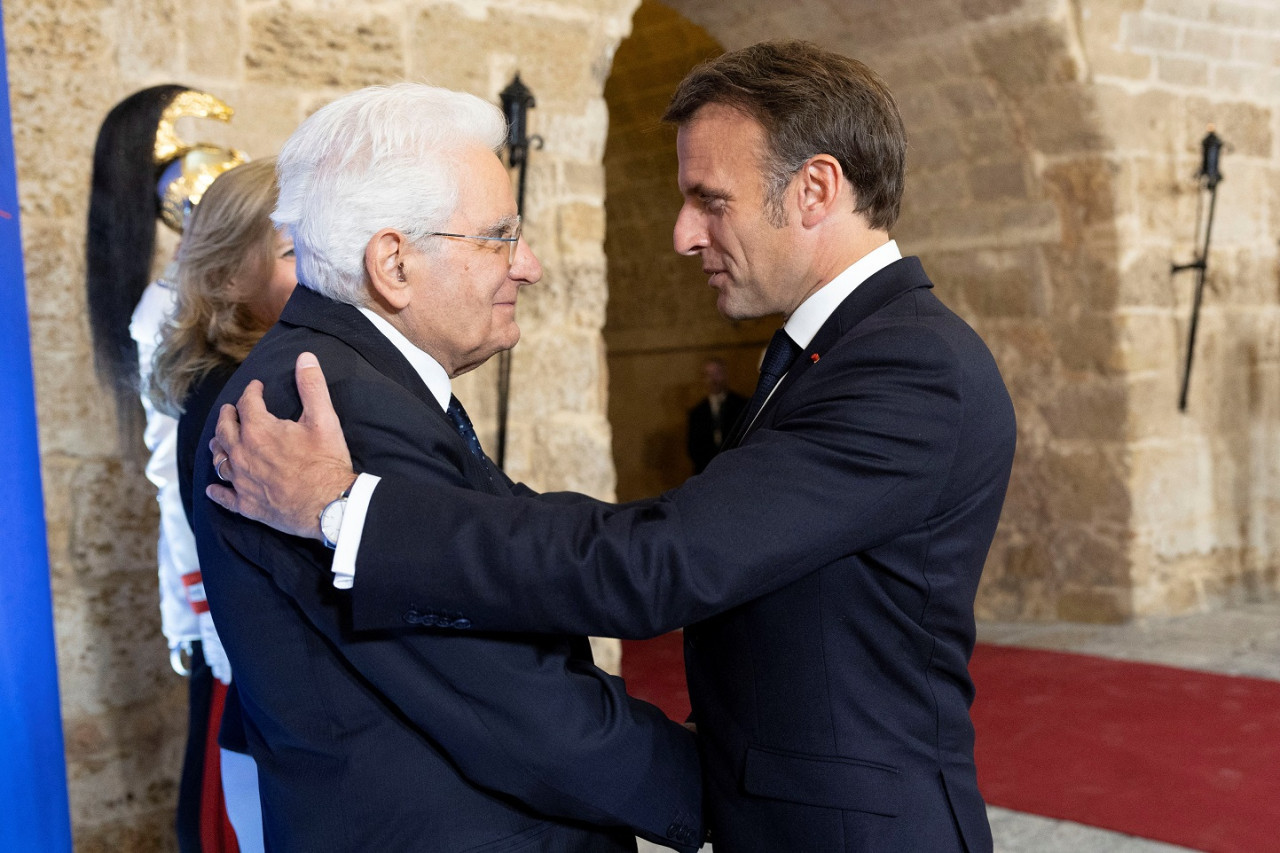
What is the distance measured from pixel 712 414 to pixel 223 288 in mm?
6213

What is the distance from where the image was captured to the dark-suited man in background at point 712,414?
806 cm

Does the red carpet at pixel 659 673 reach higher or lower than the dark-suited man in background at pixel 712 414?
lower

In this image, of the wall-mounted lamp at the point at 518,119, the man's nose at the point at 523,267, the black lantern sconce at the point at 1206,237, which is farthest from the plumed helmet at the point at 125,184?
the black lantern sconce at the point at 1206,237

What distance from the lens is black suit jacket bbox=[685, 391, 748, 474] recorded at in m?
8.05

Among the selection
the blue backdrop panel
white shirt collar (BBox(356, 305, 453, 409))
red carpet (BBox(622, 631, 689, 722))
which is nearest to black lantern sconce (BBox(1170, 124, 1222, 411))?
red carpet (BBox(622, 631, 689, 722))

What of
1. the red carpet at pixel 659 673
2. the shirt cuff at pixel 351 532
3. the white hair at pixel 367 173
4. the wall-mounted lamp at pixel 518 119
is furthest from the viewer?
the red carpet at pixel 659 673

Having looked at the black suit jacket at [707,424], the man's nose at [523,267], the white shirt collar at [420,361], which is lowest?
the black suit jacket at [707,424]

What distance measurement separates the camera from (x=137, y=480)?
2828 mm

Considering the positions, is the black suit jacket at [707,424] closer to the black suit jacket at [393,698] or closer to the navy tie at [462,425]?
the navy tie at [462,425]

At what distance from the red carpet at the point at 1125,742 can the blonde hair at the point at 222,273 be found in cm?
236

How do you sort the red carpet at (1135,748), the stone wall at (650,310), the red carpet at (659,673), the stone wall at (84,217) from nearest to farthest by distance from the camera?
the stone wall at (84,217)
the red carpet at (1135,748)
the red carpet at (659,673)
the stone wall at (650,310)

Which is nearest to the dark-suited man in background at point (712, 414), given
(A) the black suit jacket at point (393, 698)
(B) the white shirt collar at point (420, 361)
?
(B) the white shirt collar at point (420, 361)

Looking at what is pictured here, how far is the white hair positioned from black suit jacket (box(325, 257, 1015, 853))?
28 cm

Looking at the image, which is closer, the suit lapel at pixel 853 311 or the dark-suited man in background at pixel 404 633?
the dark-suited man in background at pixel 404 633
